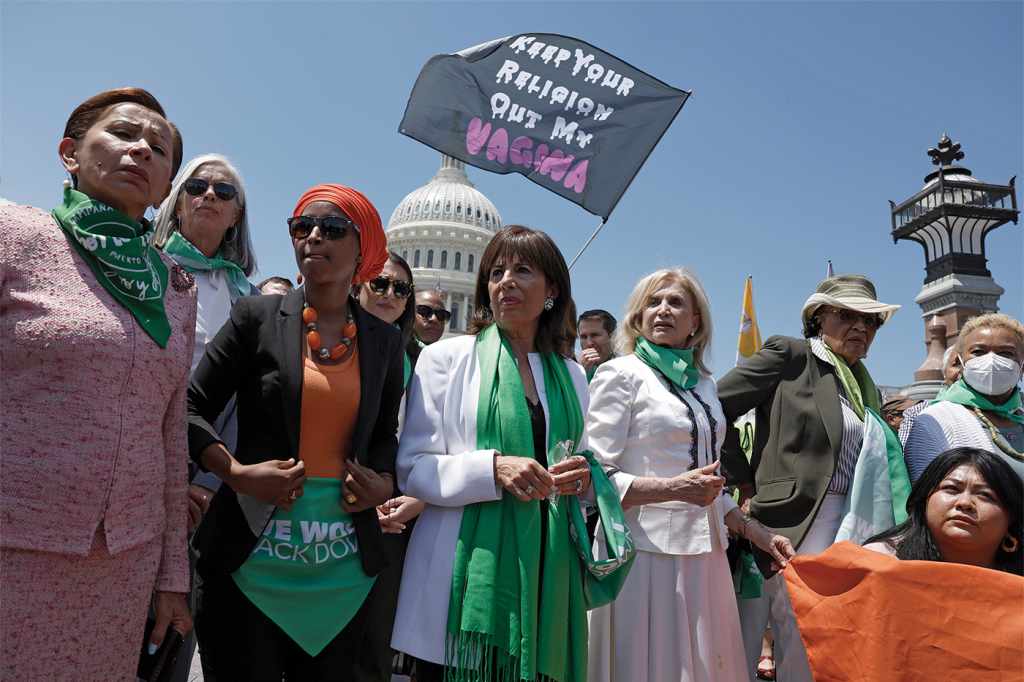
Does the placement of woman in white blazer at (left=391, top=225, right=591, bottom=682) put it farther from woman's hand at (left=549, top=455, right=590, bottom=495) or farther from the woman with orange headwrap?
the woman with orange headwrap

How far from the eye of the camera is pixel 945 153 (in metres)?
27.8

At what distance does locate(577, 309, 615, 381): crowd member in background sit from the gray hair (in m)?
3.51

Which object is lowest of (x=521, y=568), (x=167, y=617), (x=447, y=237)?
(x=167, y=617)

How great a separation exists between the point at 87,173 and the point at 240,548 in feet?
3.55

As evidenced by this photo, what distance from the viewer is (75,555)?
171 cm

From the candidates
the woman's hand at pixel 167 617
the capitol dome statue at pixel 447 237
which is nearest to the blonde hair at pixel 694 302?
the woman's hand at pixel 167 617

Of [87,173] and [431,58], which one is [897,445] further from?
[431,58]

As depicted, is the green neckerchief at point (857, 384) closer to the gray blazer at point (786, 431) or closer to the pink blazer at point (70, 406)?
the gray blazer at point (786, 431)

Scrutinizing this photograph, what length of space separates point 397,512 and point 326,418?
2.32 feet

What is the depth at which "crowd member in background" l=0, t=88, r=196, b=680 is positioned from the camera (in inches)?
65.4

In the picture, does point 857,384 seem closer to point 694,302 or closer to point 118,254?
point 694,302

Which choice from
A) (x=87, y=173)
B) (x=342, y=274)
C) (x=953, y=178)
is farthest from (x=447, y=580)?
(x=953, y=178)

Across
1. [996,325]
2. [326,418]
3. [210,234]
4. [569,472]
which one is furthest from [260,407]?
[996,325]

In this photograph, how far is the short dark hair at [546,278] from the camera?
104 inches
